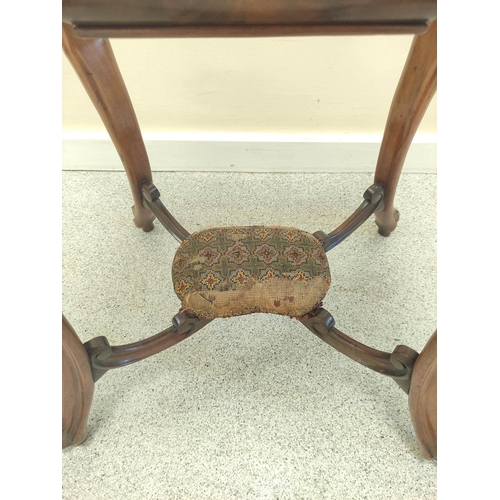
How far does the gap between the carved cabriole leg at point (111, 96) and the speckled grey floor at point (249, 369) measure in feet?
0.64

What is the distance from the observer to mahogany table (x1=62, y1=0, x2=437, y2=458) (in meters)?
0.53

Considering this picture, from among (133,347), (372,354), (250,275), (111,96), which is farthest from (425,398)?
(111,96)

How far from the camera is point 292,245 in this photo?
0.89 m

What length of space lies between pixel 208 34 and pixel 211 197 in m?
0.78

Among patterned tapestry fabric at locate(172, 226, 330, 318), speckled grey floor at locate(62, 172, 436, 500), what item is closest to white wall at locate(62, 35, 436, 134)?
speckled grey floor at locate(62, 172, 436, 500)

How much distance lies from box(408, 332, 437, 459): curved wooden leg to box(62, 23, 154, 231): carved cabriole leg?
2.22 ft

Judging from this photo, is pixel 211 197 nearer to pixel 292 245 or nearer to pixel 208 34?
pixel 292 245

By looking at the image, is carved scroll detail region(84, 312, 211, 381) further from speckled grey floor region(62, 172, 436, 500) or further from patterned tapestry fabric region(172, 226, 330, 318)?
speckled grey floor region(62, 172, 436, 500)

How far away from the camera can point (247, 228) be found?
924 mm

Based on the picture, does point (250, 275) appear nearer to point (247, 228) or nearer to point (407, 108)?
point (247, 228)

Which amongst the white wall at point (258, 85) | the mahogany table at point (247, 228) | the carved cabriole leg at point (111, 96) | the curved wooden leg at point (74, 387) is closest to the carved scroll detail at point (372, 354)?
the mahogany table at point (247, 228)

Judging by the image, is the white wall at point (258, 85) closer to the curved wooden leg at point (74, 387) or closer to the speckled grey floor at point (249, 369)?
the speckled grey floor at point (249, 369)
